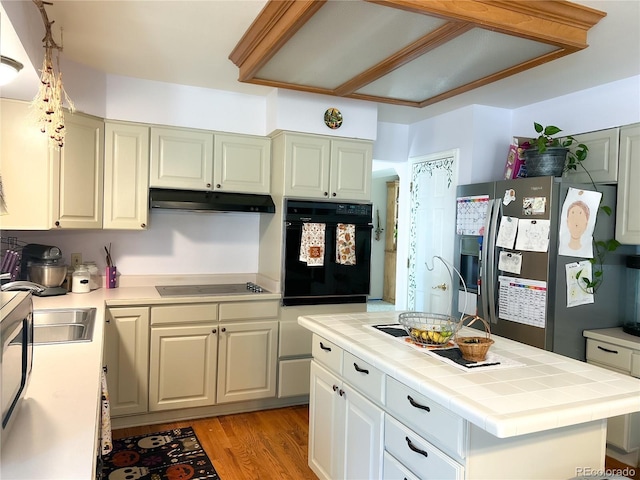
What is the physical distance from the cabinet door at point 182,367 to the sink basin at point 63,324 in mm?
651

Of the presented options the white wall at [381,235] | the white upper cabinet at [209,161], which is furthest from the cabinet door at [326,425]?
the white wall at [381,235]

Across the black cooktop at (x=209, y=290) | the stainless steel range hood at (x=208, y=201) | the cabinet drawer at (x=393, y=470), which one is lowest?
the cabinet drawer at (x=393, y=470)

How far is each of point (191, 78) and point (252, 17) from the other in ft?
3.87

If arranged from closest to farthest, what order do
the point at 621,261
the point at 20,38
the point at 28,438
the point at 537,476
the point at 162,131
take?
the point at 28,438, the point at 537,476, the point at 20,38, the point at 621,261, the point at 162,131

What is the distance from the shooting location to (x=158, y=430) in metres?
3.20

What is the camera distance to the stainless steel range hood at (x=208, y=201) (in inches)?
131

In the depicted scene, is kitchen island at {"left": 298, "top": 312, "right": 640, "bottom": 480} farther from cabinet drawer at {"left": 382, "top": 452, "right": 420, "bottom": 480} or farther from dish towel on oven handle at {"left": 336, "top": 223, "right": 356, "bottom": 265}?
dish towel on oven handle at {"left": 336, "top": 223, "right": 356, "bottom": 265}

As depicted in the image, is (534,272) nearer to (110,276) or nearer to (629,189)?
(629,189)

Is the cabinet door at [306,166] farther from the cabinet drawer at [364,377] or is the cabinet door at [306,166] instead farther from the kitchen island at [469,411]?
the cabinet drawer at [364,377]

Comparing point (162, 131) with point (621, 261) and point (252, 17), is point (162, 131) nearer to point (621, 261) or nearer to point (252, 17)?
point (252, 17)

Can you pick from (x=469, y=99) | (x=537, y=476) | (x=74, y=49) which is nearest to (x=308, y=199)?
(x=469, y=99)

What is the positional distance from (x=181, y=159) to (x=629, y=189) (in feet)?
9.94

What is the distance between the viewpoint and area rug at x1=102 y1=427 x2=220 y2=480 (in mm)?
2625

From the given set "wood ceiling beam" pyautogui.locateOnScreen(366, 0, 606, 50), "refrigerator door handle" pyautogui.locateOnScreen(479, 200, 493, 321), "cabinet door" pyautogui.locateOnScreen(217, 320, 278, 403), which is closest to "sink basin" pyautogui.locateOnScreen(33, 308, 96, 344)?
"cabinet door" pyautogui.locateOnScreen(217, 320, 278, 403)
